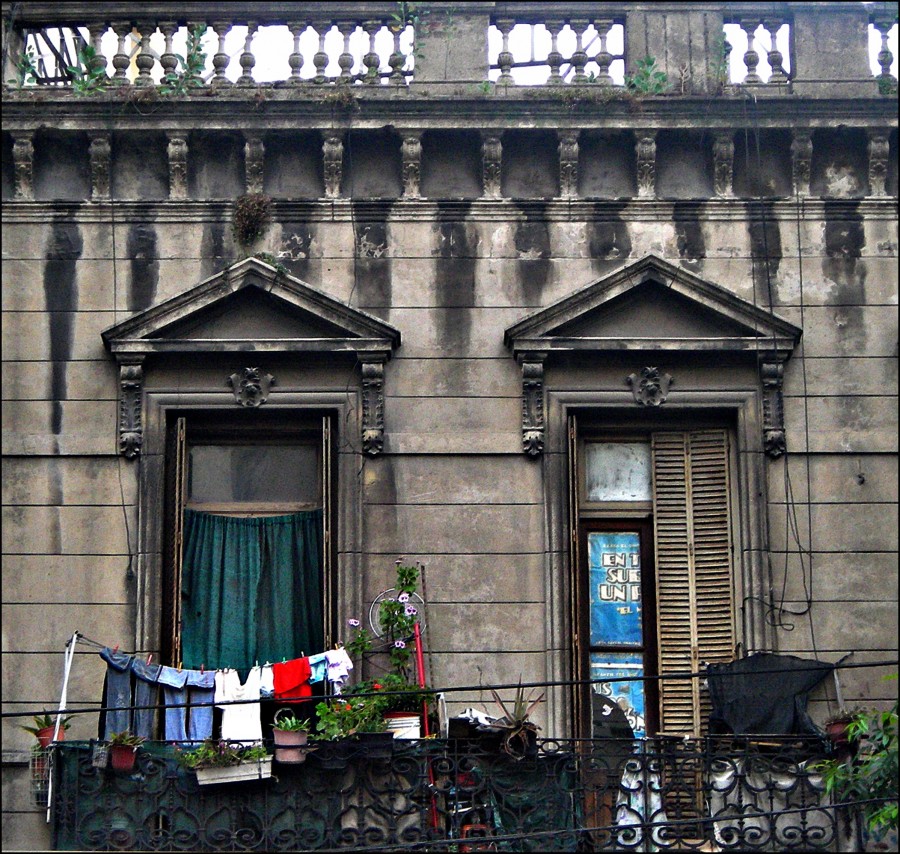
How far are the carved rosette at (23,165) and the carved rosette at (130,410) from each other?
1850 mm

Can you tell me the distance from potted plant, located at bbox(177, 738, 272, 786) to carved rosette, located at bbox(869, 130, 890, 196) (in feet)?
23.6

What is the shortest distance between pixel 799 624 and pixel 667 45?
207 inches

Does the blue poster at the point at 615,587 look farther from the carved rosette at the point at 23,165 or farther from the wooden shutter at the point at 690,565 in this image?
→ the carved rosette at the point at 23,165

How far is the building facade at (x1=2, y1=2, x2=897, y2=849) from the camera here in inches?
530

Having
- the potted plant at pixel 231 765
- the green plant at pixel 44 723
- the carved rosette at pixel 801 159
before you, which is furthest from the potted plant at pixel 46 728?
the carved rosette at pixel 801 159

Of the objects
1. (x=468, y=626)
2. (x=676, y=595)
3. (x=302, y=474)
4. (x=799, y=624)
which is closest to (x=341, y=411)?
(x=302, y=474)

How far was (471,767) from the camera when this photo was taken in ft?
39.6

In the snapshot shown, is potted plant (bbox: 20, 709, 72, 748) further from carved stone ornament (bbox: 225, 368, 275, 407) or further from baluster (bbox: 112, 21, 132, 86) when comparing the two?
baluster (bbox: 112, 21, 132, 86)

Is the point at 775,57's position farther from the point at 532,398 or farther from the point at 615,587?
the point at 615,587

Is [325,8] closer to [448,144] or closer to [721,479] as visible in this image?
[448,144]

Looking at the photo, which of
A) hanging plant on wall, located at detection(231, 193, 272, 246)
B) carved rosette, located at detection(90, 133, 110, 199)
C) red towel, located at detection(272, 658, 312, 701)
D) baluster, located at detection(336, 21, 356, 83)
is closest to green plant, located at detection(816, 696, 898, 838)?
red towel, located at detection(272, 658, 312, 701)

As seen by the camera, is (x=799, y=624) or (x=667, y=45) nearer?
(x=799, y=624)

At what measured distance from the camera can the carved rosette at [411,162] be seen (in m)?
14.1


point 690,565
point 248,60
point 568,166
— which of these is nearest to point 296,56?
point 248,60
